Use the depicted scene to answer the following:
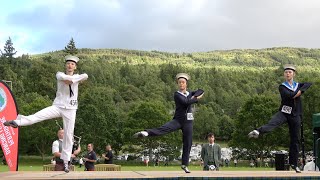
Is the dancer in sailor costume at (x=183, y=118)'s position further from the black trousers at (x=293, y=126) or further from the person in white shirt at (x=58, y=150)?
the person in white shirt at (x=58, y=150)

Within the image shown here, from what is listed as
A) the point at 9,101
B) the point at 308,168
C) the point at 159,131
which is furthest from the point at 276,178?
the point at 9,101

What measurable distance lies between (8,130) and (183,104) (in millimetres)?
8968

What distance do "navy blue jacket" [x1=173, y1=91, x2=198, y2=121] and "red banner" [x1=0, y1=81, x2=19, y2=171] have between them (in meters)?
8.29

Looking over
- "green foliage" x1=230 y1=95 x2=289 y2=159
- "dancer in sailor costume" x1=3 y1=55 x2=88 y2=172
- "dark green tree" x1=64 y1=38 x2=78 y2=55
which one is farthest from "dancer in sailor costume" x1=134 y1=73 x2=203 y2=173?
"dark green tree" x1=64 y1=38 x2=78 y2=55

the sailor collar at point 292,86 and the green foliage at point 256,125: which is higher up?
the green foliage at point 256,125

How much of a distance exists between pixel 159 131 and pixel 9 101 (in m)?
8.56

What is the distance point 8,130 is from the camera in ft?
57.4

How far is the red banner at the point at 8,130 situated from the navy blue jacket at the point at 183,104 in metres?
8.29

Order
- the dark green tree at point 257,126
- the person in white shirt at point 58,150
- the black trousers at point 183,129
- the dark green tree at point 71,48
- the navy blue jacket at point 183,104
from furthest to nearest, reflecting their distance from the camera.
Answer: the dark green tree at point 71,48 < the dark green tree at point 257,126 < the person in white shirt at point 58,150 < the black trousers at point 183,129 < the navy blue jacket at point 183,104

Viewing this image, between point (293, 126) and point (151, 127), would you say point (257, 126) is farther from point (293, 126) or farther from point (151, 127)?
point (293, 126)

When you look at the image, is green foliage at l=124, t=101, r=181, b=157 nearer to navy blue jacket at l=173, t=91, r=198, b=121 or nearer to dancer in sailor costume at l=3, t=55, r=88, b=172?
navy blue jacket at l=173, t=91, r=198, b=121

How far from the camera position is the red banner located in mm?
17219

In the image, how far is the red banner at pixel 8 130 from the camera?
17219 millimetres

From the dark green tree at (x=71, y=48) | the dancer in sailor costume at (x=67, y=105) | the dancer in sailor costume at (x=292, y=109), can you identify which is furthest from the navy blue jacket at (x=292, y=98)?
the dark green tree at (x=71, y=48)
